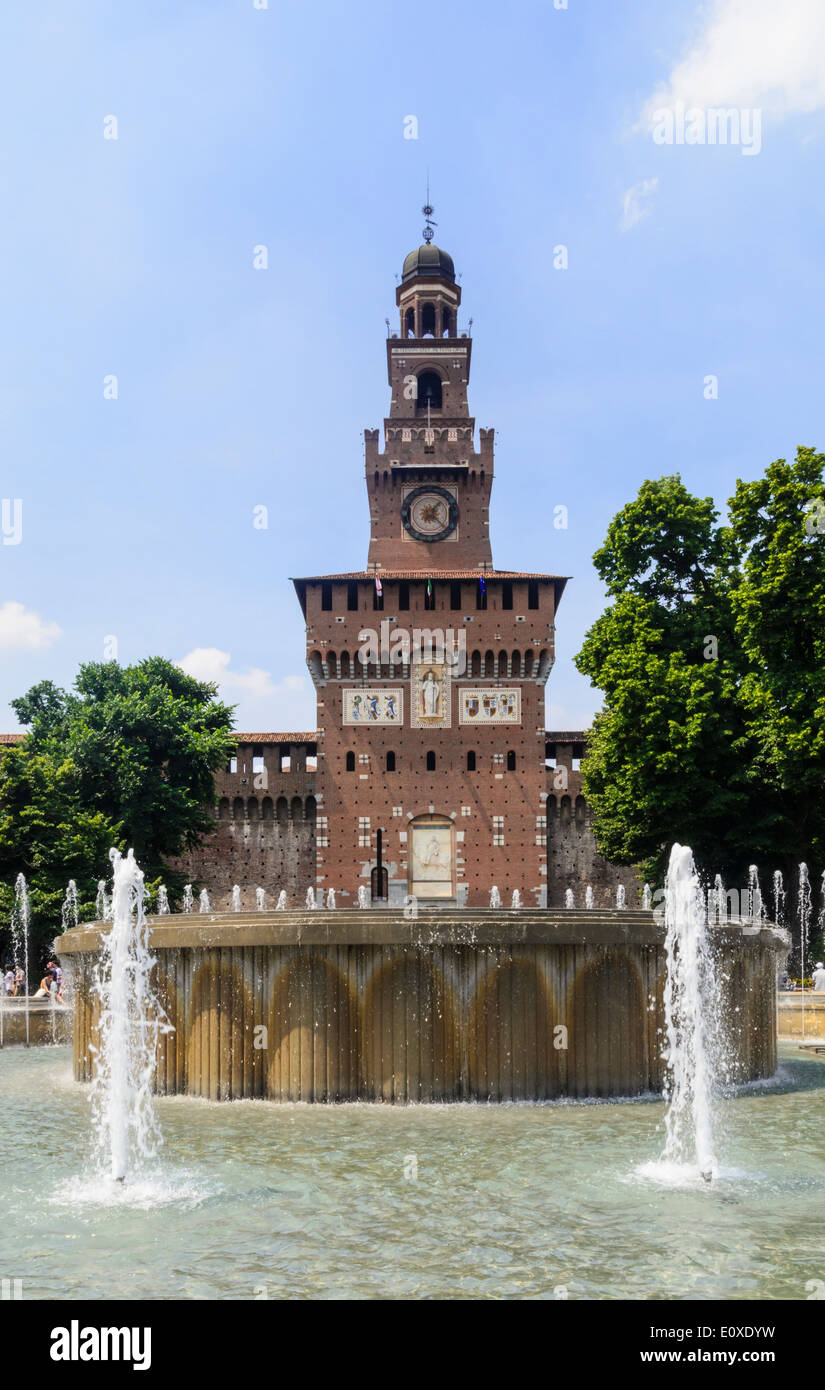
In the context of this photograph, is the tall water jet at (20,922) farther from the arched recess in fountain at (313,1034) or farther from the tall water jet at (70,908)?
the arched recess in fountain at (313,1034)

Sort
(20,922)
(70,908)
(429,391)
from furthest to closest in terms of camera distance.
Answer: (429,391) → (70,908) → (20,922)

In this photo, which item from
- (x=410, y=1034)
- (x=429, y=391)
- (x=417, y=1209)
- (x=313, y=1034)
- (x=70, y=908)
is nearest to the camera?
(x=417, y=1209)

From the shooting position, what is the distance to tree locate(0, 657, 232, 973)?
1232 inches

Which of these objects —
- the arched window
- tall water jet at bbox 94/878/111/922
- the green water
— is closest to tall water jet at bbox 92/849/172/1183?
the green water

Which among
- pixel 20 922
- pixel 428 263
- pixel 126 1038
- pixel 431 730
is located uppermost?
pixel 428 263

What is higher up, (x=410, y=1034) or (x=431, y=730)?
(x=431, y=730)

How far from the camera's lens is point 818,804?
2934 cm

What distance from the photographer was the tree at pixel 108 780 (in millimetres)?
31297

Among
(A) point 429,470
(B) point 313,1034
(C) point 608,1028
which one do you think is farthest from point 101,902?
(A) point 429,470

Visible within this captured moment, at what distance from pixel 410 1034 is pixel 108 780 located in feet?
85.7

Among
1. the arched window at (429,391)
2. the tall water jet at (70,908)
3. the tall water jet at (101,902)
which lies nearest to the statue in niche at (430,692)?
the arched window at (429,391)

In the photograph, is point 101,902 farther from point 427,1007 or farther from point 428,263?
point 428,263

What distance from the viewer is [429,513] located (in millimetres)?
47812

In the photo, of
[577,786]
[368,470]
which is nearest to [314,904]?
[577,786]
